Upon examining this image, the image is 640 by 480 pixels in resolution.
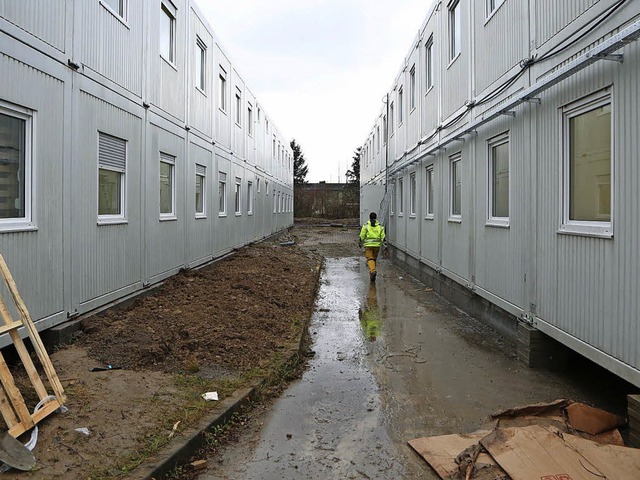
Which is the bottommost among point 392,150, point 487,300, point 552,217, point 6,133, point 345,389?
point 345,389

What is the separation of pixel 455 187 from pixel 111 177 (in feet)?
22.6

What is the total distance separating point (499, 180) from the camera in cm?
834

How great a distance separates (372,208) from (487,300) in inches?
744

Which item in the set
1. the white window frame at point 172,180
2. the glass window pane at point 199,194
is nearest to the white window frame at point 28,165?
the white window frame at point 172,180

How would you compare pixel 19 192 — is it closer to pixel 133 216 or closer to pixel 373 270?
pixel 133 216

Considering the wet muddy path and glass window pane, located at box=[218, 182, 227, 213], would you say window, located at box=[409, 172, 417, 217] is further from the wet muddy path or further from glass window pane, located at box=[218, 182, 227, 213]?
the wet muddy path

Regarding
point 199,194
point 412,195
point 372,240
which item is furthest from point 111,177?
point 412,195

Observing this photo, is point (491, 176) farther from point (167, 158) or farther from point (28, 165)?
point (28, 165)

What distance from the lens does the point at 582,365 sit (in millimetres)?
6230

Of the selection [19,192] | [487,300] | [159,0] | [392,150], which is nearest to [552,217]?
[487,300]

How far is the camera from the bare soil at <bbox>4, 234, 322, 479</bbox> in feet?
12.3

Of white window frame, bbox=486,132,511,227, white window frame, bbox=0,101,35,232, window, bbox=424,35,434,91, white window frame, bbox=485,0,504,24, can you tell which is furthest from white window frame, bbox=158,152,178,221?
window, bbox=424,35,434,91

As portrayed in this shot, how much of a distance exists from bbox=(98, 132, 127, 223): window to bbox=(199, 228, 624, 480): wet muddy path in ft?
11.9

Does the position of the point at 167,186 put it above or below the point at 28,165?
above
